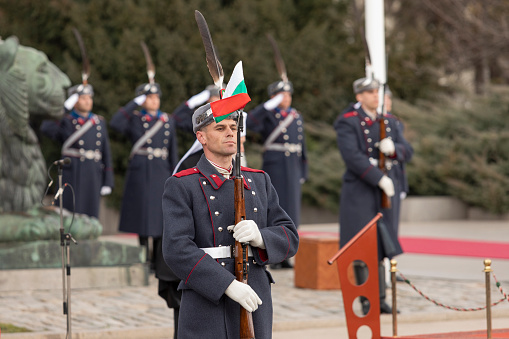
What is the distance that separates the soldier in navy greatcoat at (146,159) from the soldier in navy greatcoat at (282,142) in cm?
107

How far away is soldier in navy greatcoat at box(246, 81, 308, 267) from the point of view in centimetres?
1221

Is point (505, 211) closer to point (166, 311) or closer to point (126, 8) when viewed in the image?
point (126, 8)

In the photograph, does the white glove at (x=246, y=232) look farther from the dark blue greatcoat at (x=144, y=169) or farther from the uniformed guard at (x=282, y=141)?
the uniformed guard at (x=282, y=141)

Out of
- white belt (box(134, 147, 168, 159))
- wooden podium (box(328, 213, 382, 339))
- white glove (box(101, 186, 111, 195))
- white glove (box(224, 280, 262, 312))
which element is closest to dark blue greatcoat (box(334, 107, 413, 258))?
wooden podium (box(328, 213, 382, 339))

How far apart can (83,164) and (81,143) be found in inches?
10.0

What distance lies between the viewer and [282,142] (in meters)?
12.4

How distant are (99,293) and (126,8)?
1015cm

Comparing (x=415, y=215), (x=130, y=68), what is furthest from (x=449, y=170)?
(x=130, y=68)

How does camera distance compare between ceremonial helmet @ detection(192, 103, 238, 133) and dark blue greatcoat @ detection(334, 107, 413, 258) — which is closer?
ceremonial helmet @ detection(192, 103, 238, 133)

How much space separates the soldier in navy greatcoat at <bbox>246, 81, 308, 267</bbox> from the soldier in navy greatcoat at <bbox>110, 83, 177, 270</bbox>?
3.52ft

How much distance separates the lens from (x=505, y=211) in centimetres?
1766

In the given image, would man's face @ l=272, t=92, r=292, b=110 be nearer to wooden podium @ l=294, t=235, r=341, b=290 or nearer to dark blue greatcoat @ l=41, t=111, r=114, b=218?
dark blue greatcoat @ l=41, t=111, r=114, b=218

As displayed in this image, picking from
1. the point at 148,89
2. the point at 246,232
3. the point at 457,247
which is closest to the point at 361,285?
the point at 246,232

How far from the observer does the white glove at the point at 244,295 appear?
14.4 feet
